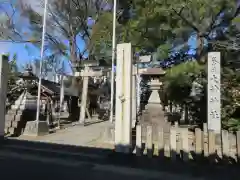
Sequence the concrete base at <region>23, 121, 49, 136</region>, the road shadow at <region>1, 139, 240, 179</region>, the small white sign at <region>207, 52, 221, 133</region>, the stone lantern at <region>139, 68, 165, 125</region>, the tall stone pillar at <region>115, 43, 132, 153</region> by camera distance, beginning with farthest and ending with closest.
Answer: the stone lantern at <region>139, 68, 165, 125</region> < the concrete base at <region>23, 121, 49, 136</region> < the small white sign at <region>207, 52, 221, 133</region> < the tall stone pillar at <region>115, 43, 132, 153</region> < the road shadow at <region>1, 139, 240, 179</region>

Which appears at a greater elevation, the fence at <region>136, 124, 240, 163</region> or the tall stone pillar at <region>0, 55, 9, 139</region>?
the tall stone pillar at <region>0, 55, 9, 139</region>

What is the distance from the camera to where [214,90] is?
9492 mm

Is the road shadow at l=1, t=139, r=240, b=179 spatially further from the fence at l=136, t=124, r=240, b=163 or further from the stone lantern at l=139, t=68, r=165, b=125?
the stone lantern at l=139, t=68, r=165, b=125

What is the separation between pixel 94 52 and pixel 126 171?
18768mm

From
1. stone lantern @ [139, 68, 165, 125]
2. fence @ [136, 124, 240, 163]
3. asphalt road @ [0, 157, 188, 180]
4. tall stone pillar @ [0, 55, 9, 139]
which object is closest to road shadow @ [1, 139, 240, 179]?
fence @ [136, 124, 240, 163]

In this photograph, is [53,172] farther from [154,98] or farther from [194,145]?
[154,98]

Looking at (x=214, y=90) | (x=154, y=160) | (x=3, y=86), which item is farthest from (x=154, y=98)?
(x=154, y=160)

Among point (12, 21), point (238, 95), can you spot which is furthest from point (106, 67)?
point (12, 21)

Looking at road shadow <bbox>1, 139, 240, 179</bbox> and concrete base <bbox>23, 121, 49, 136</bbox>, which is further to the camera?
concrete base <bbox>23, 121, 49, 136</bbox>

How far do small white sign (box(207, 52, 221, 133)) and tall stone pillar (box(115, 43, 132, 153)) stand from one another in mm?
2994

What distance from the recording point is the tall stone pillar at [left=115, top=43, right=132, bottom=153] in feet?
24.1

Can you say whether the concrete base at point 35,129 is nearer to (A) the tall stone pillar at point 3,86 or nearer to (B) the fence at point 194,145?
(A) the tall stone pillar at point 3,86

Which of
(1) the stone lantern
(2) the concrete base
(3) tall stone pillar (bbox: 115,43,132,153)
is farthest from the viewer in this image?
(1) the stone lantern

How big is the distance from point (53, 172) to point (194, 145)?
323 cm
